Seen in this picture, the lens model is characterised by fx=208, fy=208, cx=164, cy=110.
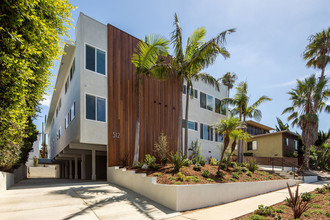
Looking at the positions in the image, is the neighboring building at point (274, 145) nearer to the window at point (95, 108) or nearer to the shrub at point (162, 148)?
the shrub at point (162, 148)

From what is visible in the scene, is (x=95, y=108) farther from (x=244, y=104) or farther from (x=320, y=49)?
(x=320, y=49)

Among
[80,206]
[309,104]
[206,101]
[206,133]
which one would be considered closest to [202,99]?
[206,101]

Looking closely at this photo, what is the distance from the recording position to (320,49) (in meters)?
20.7

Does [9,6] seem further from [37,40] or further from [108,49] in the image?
[108,49]

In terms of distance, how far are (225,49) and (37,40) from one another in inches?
354

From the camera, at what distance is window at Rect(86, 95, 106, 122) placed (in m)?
12.2

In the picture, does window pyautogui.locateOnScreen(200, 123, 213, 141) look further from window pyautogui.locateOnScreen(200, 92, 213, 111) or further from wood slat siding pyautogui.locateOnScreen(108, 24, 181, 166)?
wood slat siding pyautogui.locateOnScreen(108, 24, 181, 166)

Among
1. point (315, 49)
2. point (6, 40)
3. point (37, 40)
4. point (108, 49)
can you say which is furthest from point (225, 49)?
point (315, 49)

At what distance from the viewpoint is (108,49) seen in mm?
12422

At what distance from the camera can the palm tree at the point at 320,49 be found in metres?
20.1

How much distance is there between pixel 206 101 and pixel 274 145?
37.1 feet

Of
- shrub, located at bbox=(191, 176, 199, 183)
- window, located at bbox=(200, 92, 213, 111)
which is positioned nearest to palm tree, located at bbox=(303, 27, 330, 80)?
window, located at bbox=(200, 92, 213, 111)

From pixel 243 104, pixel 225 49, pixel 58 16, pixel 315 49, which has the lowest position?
pixel 243 104

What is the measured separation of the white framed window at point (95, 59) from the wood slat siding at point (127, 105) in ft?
2.53
